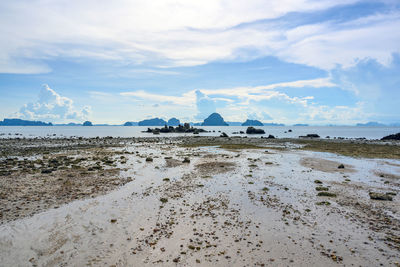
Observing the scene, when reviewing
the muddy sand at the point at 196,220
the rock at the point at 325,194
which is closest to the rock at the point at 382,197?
the muddy sand at the point at 196,220

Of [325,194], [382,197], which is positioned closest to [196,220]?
[325,194]

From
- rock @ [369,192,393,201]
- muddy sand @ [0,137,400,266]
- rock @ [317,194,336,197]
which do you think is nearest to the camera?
muddy sand @ [0,137,400,266]

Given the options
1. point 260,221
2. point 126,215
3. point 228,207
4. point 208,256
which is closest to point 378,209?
point 260,221

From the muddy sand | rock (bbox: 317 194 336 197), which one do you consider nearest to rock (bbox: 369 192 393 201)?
the muddy sand

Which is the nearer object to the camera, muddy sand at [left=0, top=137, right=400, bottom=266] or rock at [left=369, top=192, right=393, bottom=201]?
muddy sand at [left=0, top=137, right=400, bottom=266]

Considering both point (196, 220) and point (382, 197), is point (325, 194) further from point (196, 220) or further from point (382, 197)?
point (196, 220)

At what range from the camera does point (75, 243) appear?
11.6 metres

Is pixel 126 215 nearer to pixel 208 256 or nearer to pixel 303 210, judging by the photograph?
pixel 208 256

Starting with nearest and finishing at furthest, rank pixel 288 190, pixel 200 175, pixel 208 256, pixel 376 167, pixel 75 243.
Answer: pixel 208 256, pixel 75 243, pixel 288 190, pixel 200 175, pixel 376 167

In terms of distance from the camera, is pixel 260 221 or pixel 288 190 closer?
pixel 260 221

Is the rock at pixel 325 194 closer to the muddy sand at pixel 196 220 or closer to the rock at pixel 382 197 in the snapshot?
the muddy sand at pixel 196 220

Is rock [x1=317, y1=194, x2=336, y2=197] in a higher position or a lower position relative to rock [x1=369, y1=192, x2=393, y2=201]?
lower

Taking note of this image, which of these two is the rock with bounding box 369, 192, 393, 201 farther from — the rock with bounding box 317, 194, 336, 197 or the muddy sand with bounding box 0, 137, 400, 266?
the rock with bounding box 317, 194, 336, 197

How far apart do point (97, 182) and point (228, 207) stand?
14876mm
